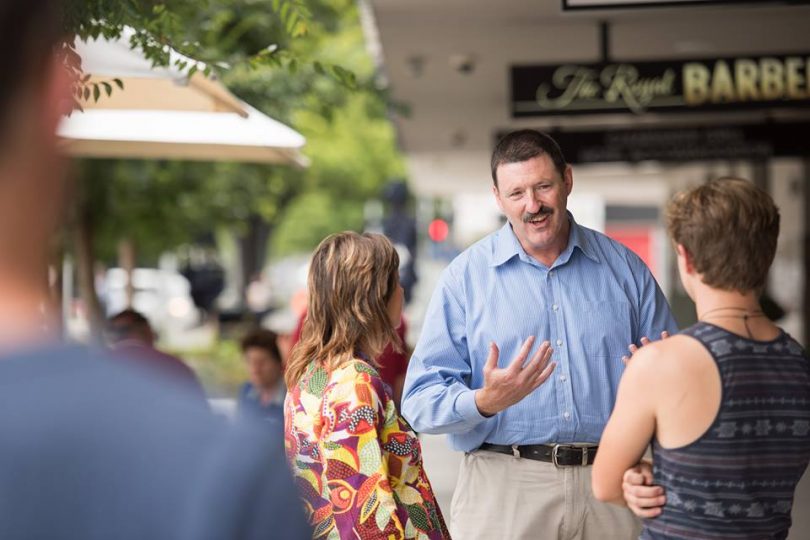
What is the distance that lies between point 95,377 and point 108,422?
37 mm

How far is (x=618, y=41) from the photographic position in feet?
36.0

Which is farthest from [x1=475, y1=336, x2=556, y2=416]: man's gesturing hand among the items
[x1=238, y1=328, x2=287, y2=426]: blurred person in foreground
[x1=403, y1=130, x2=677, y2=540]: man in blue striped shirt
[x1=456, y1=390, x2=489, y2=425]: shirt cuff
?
[x1=238, y1=328, x2=287, y2=426]: blurred person in foreground

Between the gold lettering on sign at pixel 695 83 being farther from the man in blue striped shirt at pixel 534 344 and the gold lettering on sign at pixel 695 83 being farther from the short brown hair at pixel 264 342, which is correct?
the man in blue striped shirt at pixel 534 344

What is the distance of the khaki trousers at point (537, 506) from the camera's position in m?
3.91

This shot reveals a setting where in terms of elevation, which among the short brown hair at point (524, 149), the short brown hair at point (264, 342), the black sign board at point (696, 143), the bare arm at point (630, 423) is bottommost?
the short brown hair at point (264, 342)

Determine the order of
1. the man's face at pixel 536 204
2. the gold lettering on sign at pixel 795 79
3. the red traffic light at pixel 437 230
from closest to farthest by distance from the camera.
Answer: the man's face at pixel 536 204 → the gold lettering on sign at pixel 795 79 → the red traffic light at pixel 437 230

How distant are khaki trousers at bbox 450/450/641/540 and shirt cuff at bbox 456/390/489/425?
1.23 feet

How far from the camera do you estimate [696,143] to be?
9992 mm

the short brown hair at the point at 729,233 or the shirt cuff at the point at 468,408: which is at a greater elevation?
the short brown hair at the point at 729,233

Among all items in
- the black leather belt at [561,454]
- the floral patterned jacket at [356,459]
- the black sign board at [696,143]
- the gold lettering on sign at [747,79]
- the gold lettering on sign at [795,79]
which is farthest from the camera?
the black sign board at [696,143]

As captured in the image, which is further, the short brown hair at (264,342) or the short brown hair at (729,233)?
the short brown hair at (264,342)

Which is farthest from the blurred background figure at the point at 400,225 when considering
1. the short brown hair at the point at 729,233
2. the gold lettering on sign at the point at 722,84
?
the short brown hair at the point at 729,233

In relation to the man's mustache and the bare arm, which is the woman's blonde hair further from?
the bare arm

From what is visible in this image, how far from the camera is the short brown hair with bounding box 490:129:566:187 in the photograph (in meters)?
4.14
